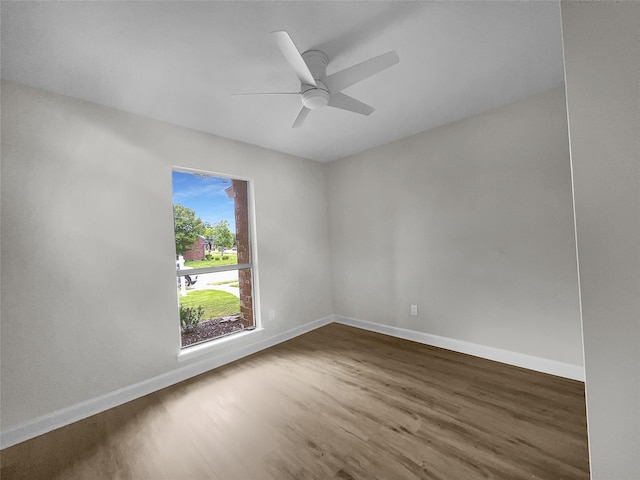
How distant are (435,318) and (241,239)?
2.59 meters

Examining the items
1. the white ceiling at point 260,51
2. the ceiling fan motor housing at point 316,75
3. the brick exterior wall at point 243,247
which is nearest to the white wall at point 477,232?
the white ceiling at point 260,51

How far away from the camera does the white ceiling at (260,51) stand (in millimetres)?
1341

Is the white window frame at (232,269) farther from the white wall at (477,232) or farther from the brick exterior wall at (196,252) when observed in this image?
the white wall at (477,232)

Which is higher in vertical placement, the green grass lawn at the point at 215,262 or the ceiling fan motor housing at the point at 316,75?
the ceiling fan motor housing at the point at 316,75

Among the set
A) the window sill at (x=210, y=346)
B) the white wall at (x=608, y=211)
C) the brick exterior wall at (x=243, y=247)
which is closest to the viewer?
the white wall at (x=608, y=211)

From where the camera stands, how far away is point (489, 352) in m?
2.58

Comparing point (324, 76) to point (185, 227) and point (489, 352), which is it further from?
point (489, 352)

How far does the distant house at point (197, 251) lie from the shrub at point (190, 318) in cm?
53

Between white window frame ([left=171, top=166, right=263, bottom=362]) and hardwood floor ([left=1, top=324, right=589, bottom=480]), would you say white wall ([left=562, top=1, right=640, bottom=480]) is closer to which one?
hardwood floor ([left=1, top=324, right=589, bottom=480])

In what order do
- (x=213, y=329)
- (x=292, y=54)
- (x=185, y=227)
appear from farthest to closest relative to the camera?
1. (x=213, y=329)
2. (x=185, y=227)
3. (x=292, y=54)

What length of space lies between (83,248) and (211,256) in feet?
3.64

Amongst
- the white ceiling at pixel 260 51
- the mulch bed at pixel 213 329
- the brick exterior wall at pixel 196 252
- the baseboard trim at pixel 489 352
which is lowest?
the baseboard trim at pixel 489 352

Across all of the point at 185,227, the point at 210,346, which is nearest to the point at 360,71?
the point at 185,227

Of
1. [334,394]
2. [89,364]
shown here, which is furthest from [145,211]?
[334,394]
